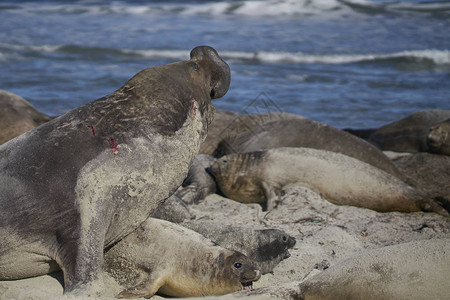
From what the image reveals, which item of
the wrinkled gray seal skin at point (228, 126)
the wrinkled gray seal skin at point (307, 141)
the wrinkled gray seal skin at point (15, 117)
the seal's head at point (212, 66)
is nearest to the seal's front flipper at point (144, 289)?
the seal's head at point (212, 66)

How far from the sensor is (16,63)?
14727 millimetres

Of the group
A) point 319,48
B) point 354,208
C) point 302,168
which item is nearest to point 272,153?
point 302,168

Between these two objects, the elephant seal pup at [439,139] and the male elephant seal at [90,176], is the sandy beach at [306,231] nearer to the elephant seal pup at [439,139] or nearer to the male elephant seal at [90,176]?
the male elephant seal at [90,176]

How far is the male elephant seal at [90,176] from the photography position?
11.5 feet

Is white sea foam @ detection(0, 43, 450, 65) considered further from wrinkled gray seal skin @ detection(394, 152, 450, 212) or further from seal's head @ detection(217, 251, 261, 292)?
seal's head @ detection(217, 251, 261, 292)

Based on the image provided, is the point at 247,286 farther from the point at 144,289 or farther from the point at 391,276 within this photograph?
the point at 391,276

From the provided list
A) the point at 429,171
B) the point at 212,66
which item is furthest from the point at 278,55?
the point at 212,66

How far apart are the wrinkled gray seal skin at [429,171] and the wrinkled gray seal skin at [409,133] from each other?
2.24ft

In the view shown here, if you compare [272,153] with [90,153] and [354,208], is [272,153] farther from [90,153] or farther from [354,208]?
[90,153]

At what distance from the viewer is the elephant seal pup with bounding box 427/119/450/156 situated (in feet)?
26.0

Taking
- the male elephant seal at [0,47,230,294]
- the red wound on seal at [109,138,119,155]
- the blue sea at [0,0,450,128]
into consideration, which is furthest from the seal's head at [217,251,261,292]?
the blue sea at [0,0,450,128]

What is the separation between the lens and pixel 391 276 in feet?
11.1

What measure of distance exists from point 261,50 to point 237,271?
1348 cm

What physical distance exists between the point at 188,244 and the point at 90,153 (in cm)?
86
